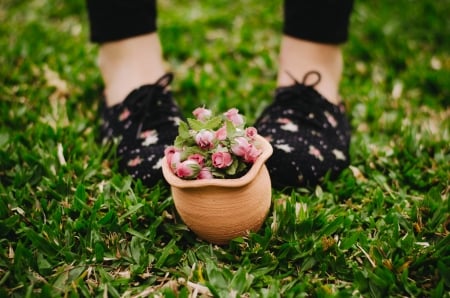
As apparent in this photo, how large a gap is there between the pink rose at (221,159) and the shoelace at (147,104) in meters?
0.50

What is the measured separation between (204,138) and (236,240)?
29cm

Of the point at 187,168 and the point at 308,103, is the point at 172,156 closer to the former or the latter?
the point at 187,168

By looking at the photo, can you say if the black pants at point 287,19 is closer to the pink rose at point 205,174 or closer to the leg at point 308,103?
the leg at point 308,103

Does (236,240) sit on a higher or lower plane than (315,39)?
lower

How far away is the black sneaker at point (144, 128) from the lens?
4.77ft

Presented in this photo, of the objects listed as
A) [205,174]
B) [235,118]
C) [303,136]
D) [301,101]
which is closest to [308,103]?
[301,101]

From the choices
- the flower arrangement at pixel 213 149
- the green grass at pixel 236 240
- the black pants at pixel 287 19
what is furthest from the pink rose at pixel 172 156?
the black pants at pixel 287 19

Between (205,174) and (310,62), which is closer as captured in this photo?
(205,174)

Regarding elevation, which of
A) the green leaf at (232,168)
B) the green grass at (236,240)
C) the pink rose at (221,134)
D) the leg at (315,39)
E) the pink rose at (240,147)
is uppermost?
the leg at (315,39)

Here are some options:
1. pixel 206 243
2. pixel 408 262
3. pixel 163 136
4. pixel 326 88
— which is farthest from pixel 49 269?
pixel 326 88

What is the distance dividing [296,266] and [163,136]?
58 cm

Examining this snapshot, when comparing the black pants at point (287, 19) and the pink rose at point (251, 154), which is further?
the black pants at point (287, 19)

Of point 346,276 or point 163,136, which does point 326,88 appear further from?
point 346,276

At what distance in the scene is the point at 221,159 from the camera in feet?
3.59
